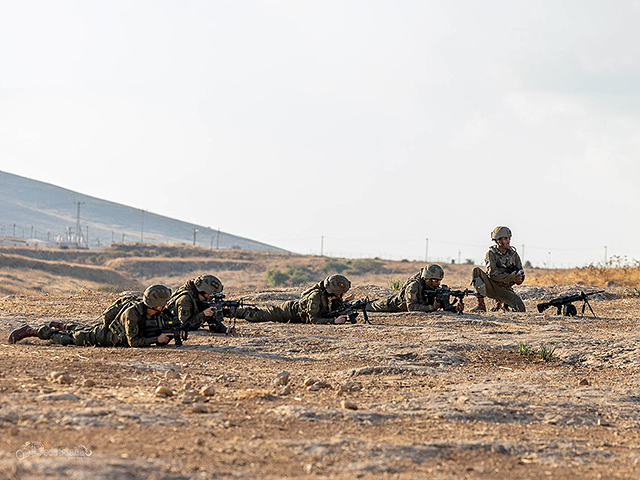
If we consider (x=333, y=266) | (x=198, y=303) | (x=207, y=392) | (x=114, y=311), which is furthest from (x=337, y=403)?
(x=333, y=266)

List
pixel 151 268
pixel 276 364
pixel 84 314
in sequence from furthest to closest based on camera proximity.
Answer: pixel 151 268 → pixel 84 314 → pixel 276 364

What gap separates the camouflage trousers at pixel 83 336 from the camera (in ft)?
32.1

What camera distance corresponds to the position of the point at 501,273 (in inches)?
550

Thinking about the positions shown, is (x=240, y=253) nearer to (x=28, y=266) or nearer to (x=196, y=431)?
(x=28, y=266)

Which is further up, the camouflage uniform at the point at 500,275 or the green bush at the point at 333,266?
the green bush at the point at 333,266

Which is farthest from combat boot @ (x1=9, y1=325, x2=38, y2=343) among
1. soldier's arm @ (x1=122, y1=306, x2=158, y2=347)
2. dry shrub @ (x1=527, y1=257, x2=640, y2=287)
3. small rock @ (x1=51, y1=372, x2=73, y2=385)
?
dry shrub @ (x1=527, y1=257, x2=640, y2=287)

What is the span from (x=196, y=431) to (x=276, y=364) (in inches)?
147

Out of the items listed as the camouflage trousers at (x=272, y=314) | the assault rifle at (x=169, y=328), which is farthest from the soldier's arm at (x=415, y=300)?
the assault rifle at (x=169, y=328)

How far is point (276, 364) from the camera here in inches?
341

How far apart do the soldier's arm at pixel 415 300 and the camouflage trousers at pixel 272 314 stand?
2.14 m

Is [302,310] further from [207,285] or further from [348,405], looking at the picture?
[348,405]

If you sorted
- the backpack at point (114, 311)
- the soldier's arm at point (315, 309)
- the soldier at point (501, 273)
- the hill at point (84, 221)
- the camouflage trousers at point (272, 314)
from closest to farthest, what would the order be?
the backpack at point (114, 311) < the soldier's arm at point (315, 309) < the camouflage trousers at point (272, 314) < the soldier at point (501, 273) < the hill at point (84, 221)

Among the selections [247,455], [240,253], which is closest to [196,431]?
[247,455]

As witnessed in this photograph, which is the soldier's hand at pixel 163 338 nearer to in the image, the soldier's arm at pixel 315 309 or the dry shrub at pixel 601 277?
the soldier's arm at pixel 315 309
